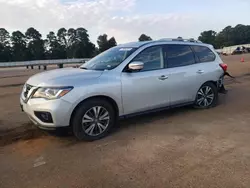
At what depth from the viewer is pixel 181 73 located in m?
5.61

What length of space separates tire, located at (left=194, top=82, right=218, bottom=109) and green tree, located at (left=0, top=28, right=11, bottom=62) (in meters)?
59.0

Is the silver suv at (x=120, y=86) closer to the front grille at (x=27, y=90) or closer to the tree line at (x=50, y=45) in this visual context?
the front grille at (x=27, y=90)

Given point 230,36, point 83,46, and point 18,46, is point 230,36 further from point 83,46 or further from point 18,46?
point 18,46

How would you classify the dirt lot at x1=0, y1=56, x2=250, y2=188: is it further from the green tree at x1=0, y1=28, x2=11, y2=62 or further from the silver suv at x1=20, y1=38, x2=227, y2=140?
the green tree at x1=0, y1=28, x2=11, y2=62

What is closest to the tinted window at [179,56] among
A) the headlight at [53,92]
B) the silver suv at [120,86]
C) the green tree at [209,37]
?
the silver suv at [120,86]

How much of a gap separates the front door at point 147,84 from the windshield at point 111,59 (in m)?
0.25

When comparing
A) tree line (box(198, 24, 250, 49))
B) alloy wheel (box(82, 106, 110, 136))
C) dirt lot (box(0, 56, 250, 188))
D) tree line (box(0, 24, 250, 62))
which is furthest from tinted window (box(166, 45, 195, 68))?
tree line (box(198, 24, 250, 49))

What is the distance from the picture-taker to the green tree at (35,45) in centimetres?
6350

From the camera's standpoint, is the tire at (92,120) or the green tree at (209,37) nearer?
the tire at (92,120)

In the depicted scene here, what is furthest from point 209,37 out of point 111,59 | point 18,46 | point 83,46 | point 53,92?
point 53,92

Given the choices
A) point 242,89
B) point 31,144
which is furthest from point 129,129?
point 242,89

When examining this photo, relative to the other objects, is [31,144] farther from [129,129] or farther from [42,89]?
[129,129]

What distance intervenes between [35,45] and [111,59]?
66.6 m

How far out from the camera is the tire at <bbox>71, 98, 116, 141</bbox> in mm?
4309
